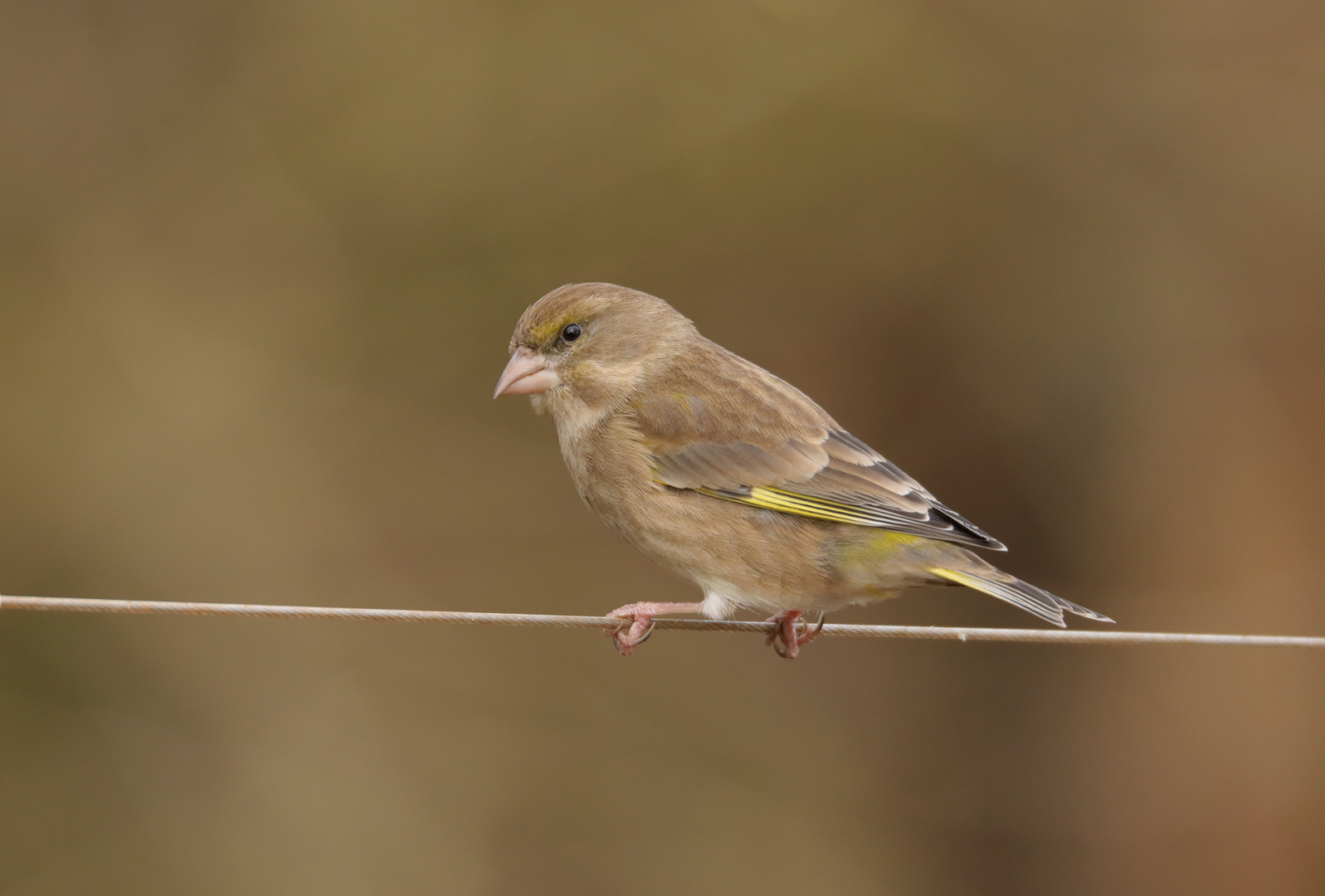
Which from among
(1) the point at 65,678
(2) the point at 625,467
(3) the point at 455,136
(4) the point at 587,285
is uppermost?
(3) the point at 455,136

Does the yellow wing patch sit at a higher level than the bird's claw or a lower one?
higher

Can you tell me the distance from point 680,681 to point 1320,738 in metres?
3.51

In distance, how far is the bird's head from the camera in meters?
5.24

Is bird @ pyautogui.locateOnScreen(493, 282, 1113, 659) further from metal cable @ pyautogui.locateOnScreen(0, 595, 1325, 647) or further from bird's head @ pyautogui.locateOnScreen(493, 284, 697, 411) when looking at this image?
metal cable @ pyautogui.locateOnScreen(0, 595, 1325, 647)

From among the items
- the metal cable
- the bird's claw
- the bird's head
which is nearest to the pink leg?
the bird's claw

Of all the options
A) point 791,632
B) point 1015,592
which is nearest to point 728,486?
point 791,632

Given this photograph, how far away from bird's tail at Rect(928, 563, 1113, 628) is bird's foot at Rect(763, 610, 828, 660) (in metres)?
0.69

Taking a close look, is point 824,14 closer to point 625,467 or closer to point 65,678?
point 625,467

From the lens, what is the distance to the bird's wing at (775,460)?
15.5ft

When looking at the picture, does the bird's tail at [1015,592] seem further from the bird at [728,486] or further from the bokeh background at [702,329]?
the bokeh background at [702,329]

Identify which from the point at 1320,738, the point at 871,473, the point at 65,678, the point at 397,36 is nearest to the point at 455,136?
the point at 397,36

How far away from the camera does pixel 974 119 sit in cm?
802

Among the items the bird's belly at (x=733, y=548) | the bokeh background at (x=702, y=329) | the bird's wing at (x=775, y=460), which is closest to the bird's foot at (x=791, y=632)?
the bird's belly at (x=733, y=548)

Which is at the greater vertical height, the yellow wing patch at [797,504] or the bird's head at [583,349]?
the bird's head at [583,349]
